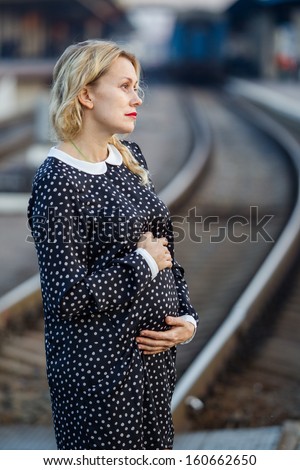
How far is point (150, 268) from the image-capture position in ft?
6.17

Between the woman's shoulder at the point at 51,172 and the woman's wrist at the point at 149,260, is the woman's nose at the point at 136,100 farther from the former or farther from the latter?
the woman's wrist at the point at 149,260

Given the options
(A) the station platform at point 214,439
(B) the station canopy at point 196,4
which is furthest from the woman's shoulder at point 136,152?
(B) the station canopy at point 196,4

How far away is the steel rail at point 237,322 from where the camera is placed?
4023mm

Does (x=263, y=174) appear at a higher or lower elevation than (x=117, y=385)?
higher

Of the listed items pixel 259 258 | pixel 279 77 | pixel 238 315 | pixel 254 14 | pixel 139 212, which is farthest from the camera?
pixel 254 14

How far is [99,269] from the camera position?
187 cm

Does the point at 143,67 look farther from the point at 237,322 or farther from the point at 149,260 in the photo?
the point at 149,260

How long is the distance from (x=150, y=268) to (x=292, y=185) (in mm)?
8654

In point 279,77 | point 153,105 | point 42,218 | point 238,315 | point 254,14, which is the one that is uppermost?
point 254,14

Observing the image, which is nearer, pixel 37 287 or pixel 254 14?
pixel 37 287

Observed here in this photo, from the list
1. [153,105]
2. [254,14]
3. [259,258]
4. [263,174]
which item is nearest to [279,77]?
[254,14]

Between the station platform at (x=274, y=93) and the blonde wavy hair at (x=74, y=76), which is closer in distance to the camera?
the blonde wavy hair at (x=74, y=76)

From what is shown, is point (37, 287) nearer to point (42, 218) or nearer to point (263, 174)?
point (42, 218)

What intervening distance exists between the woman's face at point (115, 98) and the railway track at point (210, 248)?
2165 millimetres
